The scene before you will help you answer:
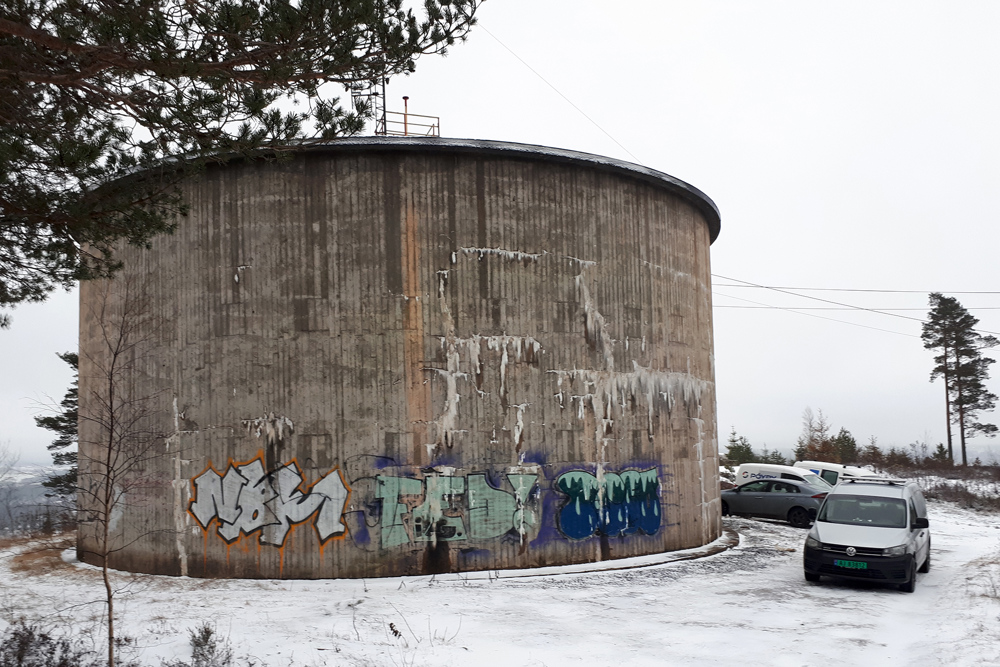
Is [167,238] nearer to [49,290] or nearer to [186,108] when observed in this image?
[49,290]

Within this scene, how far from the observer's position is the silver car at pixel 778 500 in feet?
72.4

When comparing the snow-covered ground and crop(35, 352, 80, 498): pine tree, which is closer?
the snow-covered ground

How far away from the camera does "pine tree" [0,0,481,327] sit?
7.43 metres

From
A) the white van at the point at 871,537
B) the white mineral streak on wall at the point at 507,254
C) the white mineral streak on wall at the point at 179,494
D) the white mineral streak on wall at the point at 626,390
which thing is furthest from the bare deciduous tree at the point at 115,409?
the white van at the point at 871,537

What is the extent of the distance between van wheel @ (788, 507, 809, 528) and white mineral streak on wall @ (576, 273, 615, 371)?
10.1 metres

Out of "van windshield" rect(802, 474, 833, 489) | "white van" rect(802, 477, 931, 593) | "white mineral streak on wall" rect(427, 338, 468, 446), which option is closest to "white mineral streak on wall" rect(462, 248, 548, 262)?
"white mineral streak on wall" rect(427, 338, 468, 446)

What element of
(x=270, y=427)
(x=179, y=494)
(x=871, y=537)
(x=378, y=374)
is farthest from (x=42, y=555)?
(x=871, y=537)

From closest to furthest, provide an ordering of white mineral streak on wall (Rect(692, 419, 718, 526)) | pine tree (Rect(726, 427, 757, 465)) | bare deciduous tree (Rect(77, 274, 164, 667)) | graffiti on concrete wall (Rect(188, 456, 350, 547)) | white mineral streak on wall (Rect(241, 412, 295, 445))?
graffiti on concrete wall (Rect(188, 456, 350, 547)) → white mineral streak on wall (Rect(241, 412, 295, 445)) → bare deciduous tree (Rect(77, 274, 164, 667)) → white mineral streak on wall (Rect(692, 419, 718, 526)) → pine tree (Rect(726, 427, 757, 465))

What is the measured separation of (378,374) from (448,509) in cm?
270

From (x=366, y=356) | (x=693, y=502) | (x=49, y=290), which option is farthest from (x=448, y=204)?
(x=693, y=502)

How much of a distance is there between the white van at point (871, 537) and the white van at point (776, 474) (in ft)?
28.5

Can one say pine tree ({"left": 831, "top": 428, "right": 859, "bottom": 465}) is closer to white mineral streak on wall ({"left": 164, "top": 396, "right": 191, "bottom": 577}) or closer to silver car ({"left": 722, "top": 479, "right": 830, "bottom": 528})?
silver car ({"left": 722, "top": 479, "right": 830, "bottom": 528})

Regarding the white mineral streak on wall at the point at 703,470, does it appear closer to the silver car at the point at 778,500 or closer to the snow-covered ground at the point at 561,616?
the snow-covered ground at the point at 561,616

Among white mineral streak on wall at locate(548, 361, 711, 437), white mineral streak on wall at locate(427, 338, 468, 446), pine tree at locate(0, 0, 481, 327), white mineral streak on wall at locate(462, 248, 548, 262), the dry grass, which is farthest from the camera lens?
the dry grass
